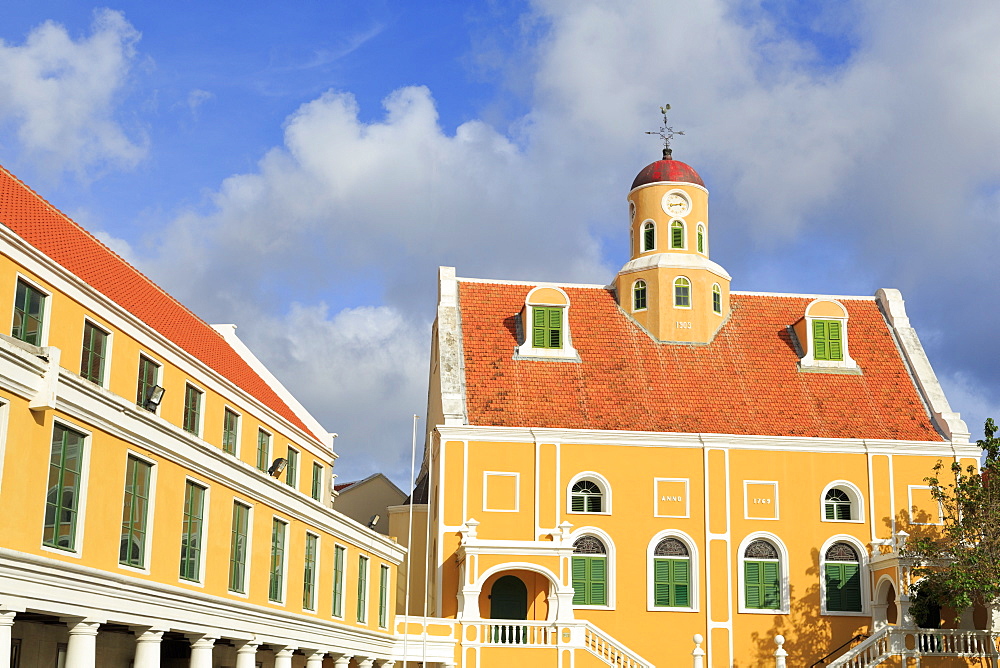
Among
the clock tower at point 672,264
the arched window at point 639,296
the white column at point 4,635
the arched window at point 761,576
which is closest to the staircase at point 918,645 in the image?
the arched window at point 761,576

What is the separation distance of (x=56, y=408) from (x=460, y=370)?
78.3 ft

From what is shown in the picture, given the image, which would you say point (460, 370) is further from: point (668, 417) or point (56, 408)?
point (56, 408)

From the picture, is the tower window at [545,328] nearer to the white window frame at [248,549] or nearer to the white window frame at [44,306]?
the white window frame at [248,549]

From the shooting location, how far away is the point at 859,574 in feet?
125

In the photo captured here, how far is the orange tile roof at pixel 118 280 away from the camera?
21844 millimetres

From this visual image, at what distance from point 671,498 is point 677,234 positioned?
1034 cm

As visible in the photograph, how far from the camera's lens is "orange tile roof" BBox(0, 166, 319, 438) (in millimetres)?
21844

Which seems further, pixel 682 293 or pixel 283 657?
pixel 682 293

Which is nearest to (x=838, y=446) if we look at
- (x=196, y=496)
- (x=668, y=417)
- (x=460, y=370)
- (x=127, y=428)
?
(x=668, y=417)

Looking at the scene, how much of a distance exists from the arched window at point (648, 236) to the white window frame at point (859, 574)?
39.7 feet

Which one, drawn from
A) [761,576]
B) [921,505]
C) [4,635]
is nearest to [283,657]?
[4,635]

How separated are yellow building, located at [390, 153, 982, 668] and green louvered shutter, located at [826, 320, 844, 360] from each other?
0.16 ft

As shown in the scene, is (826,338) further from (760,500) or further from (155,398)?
(155,398)

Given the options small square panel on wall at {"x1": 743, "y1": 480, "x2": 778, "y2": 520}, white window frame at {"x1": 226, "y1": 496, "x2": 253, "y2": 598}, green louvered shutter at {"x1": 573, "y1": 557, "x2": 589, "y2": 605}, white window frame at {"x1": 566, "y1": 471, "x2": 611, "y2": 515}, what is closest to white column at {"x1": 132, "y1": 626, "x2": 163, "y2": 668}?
white window frame at {"x1": 226, "y1": 496, "x2": 253, "y2": 598}
